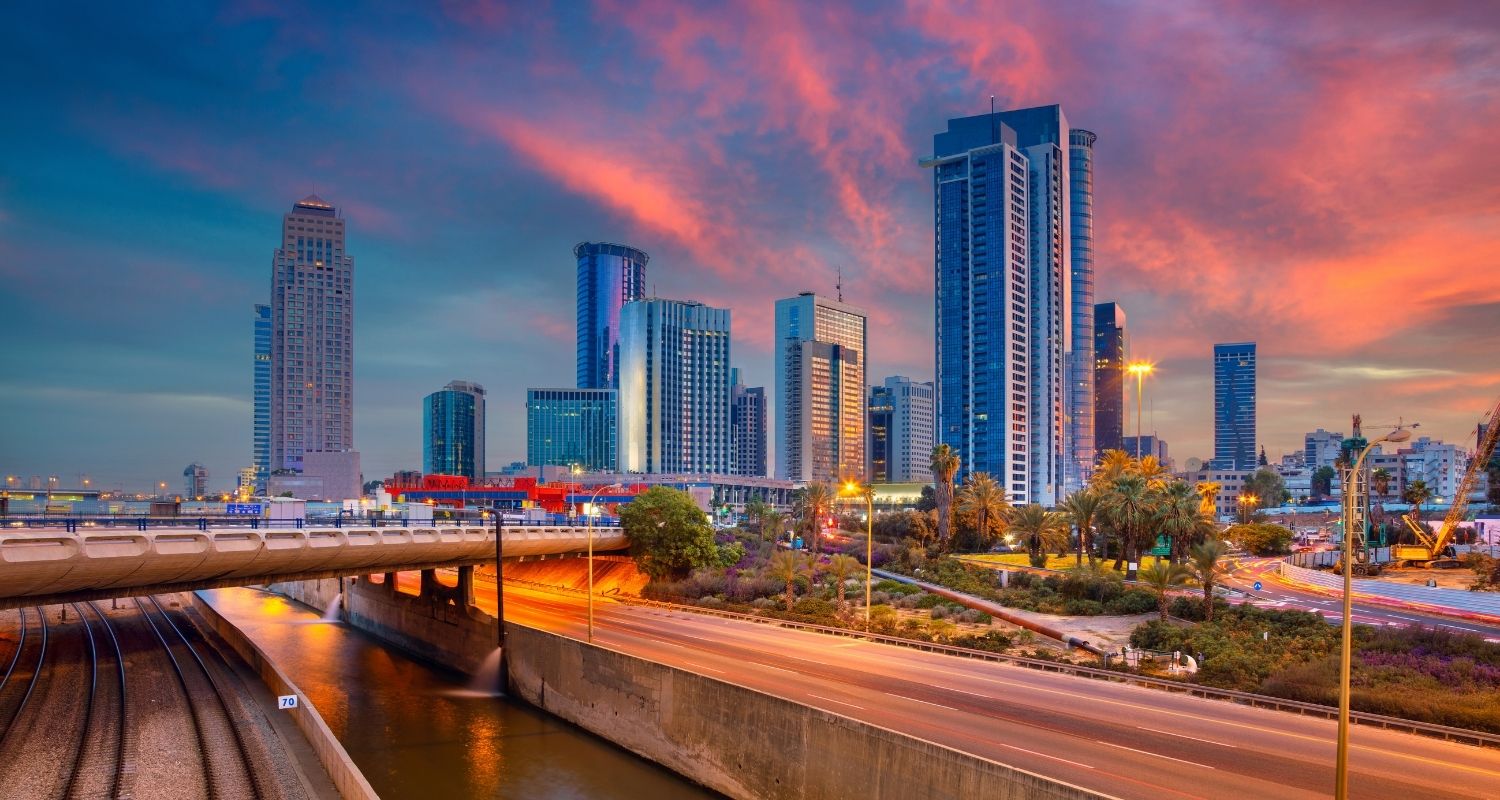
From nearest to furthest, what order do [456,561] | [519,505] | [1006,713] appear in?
[1006,713]
[456,561]
[519,505]

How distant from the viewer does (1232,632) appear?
42219mm

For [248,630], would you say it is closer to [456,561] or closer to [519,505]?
[456,561]

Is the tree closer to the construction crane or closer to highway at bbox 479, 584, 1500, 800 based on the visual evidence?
highway at bbox 479, 584, 1500, 800

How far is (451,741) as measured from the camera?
37250 millimetres

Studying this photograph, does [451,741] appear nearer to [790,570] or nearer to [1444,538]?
[790,570]

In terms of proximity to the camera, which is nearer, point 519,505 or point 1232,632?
point 1232,632

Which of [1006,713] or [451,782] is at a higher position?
[1006,713]

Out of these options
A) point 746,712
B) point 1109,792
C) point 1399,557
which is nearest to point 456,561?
point 746,712

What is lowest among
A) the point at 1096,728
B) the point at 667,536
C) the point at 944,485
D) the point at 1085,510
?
the point at 667,536

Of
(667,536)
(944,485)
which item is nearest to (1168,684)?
(667,536)

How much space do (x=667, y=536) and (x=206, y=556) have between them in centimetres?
3670

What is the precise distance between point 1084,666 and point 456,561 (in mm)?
37780

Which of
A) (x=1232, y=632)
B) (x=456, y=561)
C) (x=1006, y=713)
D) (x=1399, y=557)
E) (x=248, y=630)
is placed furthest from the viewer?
(x=1399, y=557)

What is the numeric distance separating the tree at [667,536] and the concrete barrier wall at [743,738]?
968 inches
